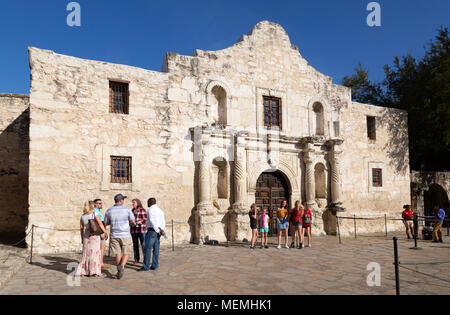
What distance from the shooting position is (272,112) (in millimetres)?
13531

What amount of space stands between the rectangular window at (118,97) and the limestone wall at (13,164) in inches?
221

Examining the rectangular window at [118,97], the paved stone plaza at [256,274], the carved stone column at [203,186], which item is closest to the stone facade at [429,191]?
the paved stone plaza at [256,274]

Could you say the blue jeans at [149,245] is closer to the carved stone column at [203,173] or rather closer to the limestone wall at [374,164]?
the carved stone column at [203,173]

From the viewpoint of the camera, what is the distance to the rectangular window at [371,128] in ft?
52.0

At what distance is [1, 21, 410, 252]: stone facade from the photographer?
385 inches

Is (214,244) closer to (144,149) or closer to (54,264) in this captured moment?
(144,149)

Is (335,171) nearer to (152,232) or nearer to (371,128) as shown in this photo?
(371,128)

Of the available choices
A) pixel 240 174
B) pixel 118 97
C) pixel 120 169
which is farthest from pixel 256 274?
pixel 118 97

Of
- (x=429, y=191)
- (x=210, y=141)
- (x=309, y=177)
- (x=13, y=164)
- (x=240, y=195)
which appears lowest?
(x=429, y=191)

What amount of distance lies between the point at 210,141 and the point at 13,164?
8.18 meters

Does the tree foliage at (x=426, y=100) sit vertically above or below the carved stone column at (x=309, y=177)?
above

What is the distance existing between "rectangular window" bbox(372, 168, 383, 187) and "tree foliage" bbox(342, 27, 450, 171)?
4026 millimetres
